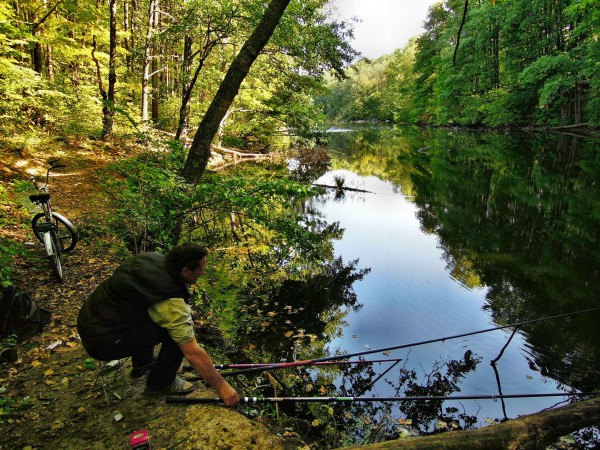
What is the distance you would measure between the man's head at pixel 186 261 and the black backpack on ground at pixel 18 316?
94.0 inches

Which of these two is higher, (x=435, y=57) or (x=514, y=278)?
(x=435, y=57)

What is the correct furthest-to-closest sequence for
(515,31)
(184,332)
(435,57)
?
(435,57) < (515,31) < (184,332)

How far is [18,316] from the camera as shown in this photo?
153 inches

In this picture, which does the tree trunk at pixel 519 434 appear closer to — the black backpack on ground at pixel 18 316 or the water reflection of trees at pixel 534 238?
the water reflection of trees at pixel 534 238

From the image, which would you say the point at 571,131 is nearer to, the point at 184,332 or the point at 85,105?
the point at 85,105

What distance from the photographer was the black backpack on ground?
3756 millimetres


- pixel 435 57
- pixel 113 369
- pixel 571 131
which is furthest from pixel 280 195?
pixel 435 57

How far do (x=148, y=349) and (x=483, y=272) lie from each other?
6.86 m

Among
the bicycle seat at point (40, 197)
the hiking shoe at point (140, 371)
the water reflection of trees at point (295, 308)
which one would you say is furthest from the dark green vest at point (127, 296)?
the bicycle seat at point (40, 197)

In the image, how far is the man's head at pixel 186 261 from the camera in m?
2.53

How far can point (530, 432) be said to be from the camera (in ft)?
8.77

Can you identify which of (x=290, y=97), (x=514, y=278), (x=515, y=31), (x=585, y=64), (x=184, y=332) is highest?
(x=515, y=31)

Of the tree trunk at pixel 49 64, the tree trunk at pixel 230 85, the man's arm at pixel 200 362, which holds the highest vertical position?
the tree trunk at pixel 49 64

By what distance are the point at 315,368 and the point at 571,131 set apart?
121ft
